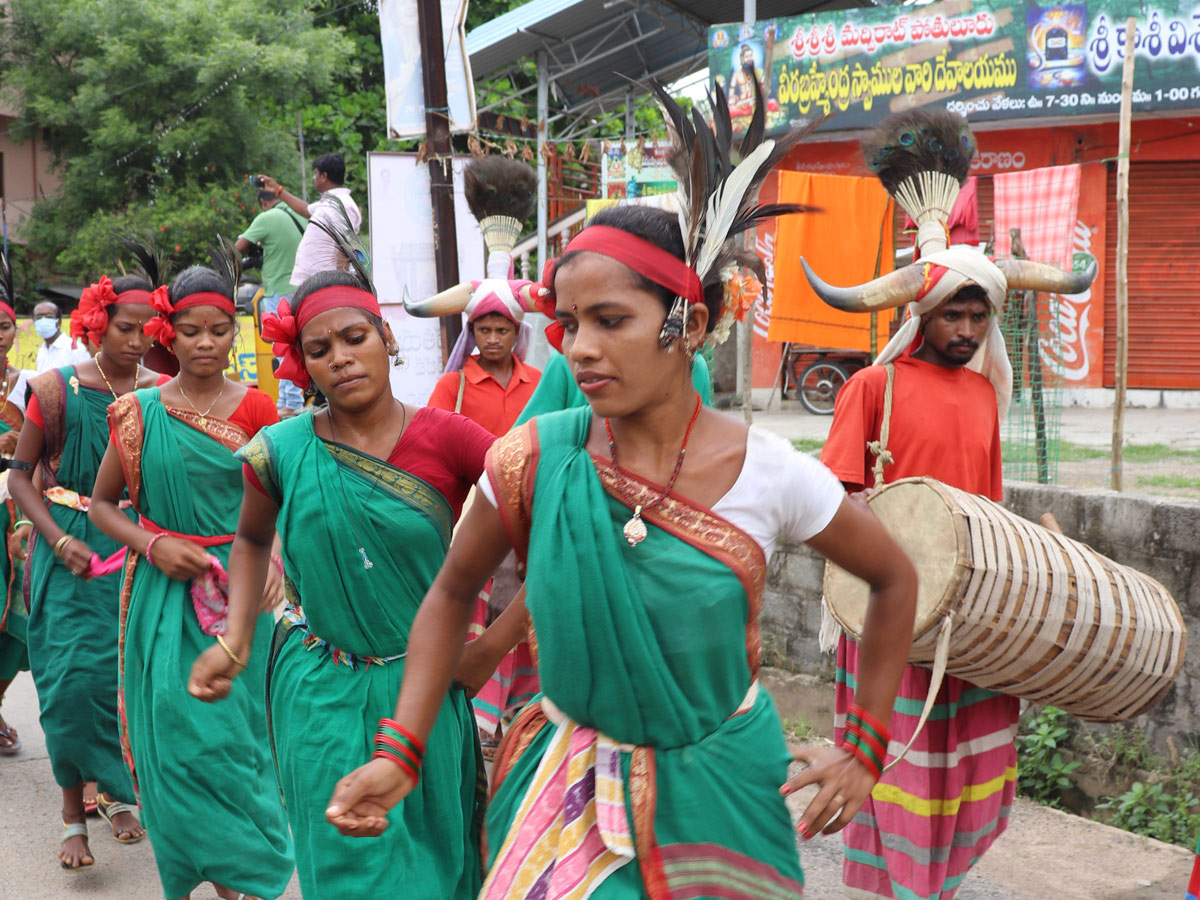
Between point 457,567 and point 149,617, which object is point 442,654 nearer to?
point 457,567

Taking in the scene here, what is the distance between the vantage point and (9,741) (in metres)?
6.48

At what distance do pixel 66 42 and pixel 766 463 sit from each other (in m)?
22.1

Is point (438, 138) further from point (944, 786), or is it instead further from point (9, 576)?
point (944, 786)

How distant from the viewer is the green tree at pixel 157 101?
20344 millimetres

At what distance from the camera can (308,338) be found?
3285 mm

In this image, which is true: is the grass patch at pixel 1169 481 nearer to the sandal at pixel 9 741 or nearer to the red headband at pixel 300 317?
the red headband at pixel 300 317

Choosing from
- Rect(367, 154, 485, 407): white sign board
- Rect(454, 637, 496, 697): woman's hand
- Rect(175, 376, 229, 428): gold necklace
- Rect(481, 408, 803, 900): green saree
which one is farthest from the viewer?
Rect(367, 154, 485, 407): white sign board

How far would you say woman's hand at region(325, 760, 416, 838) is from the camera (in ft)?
7.27

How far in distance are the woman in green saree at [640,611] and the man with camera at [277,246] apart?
26.4 ft

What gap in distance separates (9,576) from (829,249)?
632 centimetres

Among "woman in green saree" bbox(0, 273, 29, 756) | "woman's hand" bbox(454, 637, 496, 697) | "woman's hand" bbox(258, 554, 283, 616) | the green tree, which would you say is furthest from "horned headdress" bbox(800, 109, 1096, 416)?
the green tree

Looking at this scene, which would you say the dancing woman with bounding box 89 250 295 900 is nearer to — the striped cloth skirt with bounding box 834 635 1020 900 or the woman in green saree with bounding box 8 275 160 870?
the woman in green saree with bounding box 8 275 160 870

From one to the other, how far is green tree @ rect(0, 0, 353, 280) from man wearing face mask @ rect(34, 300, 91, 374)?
6.48 metres

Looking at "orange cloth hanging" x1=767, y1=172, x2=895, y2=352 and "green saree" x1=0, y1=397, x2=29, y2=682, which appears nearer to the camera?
"green saree" x1=0, y1=397, x2=29, y2=682
